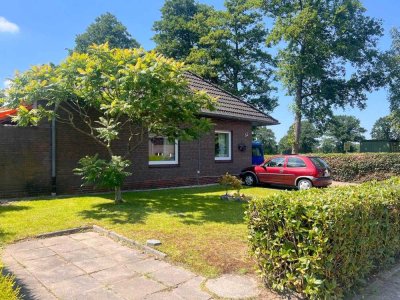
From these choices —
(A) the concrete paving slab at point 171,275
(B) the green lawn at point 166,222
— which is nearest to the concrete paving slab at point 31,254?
(B) the green lawn at point 166,222

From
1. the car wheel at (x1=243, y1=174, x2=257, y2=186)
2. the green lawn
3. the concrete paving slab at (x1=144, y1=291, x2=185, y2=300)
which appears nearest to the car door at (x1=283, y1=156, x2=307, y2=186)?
the car wheel at (x1=243, y1=174, x2=257, y2=186)

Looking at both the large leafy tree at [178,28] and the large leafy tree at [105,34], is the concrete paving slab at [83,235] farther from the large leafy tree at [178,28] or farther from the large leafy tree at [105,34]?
the large leafy tree at [105,34]

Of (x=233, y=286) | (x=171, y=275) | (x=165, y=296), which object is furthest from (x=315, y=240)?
(x=171, y=275)

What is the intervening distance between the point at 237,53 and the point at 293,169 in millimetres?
22469

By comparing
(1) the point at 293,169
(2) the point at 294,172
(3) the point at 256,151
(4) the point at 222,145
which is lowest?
(2) the point at 294,172

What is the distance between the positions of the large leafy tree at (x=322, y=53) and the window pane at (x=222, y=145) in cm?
1455

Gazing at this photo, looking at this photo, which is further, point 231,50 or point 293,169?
point 231,50

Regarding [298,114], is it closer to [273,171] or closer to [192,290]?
[273,171]

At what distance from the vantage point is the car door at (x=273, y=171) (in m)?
14.3

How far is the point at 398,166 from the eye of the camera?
18219 mm

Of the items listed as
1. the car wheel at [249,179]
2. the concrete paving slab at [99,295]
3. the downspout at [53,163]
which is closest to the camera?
the concrete paving slab at [99,295]

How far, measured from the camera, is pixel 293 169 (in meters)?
13.8

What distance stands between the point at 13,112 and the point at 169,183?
6312 millimetres

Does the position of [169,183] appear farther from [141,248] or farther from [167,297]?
[167,297]
